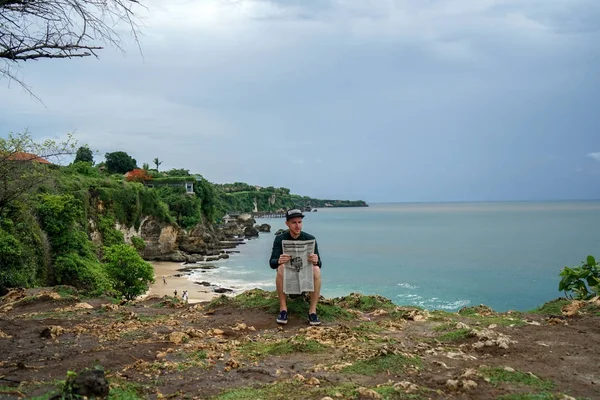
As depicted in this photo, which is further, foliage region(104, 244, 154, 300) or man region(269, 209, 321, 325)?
foliage region(104, 244, 154, 300)

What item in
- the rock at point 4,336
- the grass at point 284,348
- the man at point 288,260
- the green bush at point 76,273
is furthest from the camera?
the green bush at point 76,273

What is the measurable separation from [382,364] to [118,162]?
76654 mm

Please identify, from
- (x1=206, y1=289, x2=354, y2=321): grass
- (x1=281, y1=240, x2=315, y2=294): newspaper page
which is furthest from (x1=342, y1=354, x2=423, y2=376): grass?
(x1=206, y1=289, x2=354, y2=321): grass

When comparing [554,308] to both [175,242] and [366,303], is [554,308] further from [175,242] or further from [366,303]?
[175,242]

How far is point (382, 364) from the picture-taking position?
4781 millimetres

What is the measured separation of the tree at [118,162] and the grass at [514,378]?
76630 millimetres

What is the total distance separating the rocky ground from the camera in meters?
4.07

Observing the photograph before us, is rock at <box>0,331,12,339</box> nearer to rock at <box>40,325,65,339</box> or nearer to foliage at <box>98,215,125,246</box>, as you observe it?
rock at <box>40,325,65,339</box>

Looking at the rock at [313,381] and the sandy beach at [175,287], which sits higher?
the rock at [313,381]

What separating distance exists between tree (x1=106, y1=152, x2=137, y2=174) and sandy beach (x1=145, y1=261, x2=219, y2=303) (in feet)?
107

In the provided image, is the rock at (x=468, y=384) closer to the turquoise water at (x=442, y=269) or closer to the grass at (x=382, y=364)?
the grass at (x=382, y=364)

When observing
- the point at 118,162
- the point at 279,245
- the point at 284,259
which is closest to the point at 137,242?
the point at 118,162

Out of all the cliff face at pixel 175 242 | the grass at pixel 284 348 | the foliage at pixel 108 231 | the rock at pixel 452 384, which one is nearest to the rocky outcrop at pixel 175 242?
the cliff face at pixel 175 242

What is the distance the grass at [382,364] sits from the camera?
184 inches
